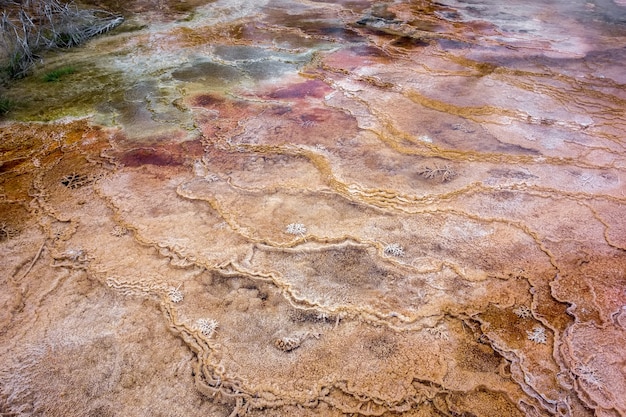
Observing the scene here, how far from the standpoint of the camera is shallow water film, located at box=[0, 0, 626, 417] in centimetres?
213

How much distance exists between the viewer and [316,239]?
2.98m

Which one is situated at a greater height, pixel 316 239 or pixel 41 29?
pixel 41 29

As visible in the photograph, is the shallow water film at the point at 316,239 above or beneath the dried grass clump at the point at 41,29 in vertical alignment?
beneath

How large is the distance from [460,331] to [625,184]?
237cm

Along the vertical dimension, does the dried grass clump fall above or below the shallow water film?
above

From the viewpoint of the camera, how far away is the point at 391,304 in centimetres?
253

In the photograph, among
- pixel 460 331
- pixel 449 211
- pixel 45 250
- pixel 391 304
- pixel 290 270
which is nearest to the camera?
pixel 460 331

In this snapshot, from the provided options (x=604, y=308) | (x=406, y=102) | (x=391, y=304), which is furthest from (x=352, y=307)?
(x=406, y=102)

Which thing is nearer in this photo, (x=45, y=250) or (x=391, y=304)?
(x=391, y=304)

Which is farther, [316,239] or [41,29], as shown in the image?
[41,29]

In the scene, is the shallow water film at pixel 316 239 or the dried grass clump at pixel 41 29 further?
the dried grass clump at pixel 41 29

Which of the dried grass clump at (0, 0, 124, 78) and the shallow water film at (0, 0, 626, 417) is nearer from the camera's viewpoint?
the shallow water film at (0, 0, 626, 417)

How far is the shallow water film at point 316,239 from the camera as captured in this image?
84.0 inches

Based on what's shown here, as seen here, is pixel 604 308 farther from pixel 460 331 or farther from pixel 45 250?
pixel 45 250
